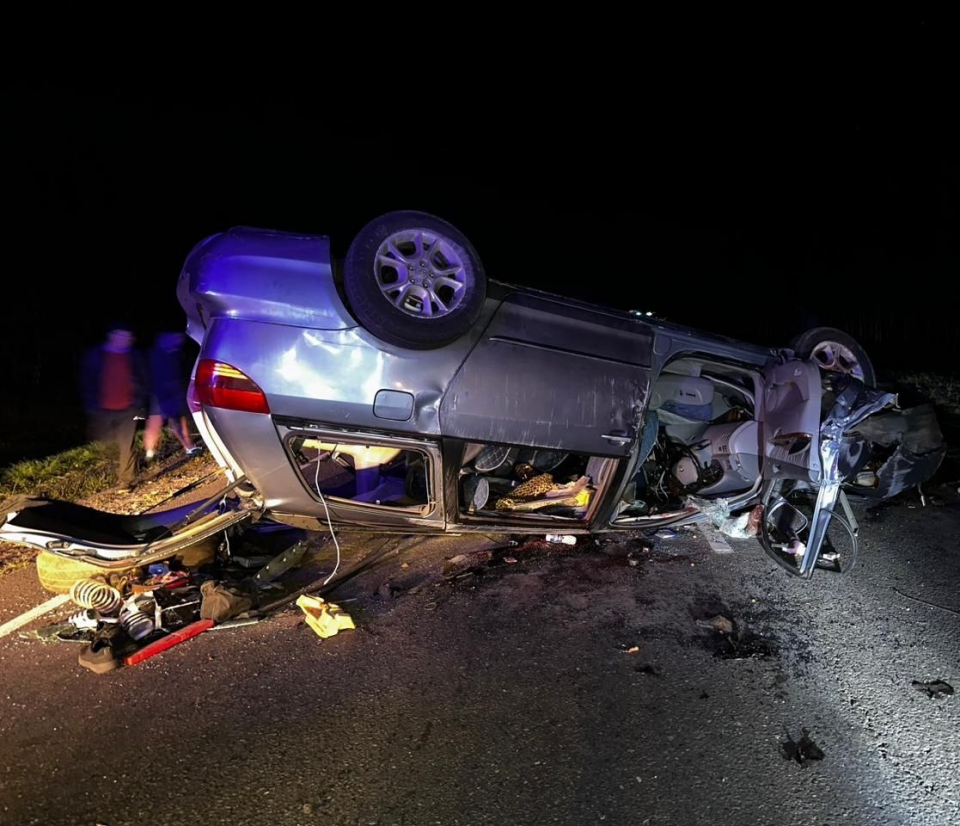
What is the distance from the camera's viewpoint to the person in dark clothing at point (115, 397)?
5953mm

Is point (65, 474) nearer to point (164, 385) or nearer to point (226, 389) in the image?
point (164, 385)

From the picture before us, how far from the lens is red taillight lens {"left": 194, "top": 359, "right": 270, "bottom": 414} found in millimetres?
2939

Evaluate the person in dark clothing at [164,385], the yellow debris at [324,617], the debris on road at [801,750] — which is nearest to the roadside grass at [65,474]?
the person in dark clothing at [164,385]

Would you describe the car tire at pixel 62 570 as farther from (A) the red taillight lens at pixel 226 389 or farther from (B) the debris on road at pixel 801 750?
(B) the debris on road at pixel 801 750

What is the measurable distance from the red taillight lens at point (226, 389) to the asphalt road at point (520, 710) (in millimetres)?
1271

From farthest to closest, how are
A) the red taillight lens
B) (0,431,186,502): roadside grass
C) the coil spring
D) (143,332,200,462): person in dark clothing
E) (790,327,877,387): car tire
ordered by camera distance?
(143,332,200,462): person in dark clothing → (0,431,186,502): roadside grass → (790,327,877,387): car tire → the coil spring → the red taillight lens

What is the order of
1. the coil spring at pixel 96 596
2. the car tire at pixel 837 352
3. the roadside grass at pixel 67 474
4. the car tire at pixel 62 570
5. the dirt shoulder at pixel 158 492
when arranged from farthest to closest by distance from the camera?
the roadside grass at pixel 67 474 < the car tire at pixel 837 352 < the dirt shoulder at pixel 158 492 < the car tire at pixel 62 570 < the coil spring at pixel 96 596

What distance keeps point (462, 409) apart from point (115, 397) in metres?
4.45

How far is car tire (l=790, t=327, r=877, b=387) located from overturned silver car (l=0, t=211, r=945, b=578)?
1.63 ft

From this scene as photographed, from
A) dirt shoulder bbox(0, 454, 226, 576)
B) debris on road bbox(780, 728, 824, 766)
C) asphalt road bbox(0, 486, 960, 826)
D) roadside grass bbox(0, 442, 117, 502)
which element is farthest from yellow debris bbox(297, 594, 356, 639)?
roadside grass bbox(0, 442, 117, 502)

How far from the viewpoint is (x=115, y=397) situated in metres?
6.02

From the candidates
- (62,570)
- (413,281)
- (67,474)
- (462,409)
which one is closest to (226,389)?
(413,281)

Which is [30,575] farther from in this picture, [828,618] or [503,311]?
[828,618]

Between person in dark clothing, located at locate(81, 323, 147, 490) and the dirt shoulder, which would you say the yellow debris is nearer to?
the dirt shoulder
